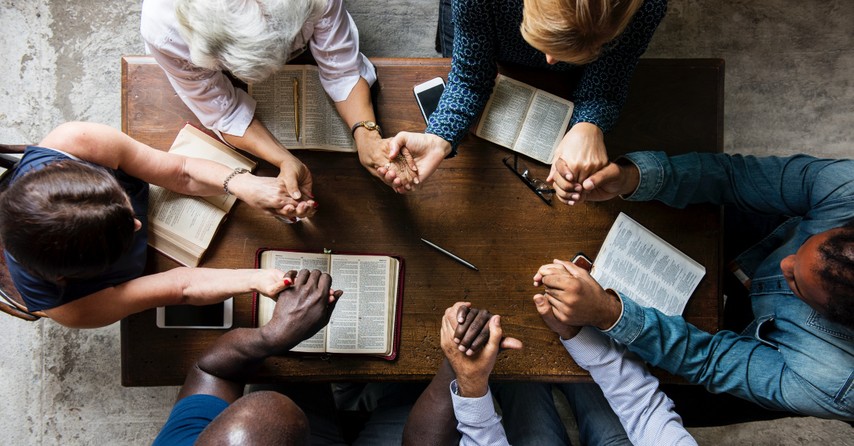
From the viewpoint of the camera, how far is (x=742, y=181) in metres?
1.93

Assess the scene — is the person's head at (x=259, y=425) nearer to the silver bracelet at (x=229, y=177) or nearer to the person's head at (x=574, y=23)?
the silver bracelet at (x=229, y=177)

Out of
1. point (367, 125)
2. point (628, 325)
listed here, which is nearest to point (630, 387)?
point (628, 325)

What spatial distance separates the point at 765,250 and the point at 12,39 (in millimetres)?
3796

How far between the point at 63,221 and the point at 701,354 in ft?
6.92

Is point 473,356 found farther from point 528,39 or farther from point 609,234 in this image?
point 528,39

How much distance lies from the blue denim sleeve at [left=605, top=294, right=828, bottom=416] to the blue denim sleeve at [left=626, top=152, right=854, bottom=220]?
17.1 inches

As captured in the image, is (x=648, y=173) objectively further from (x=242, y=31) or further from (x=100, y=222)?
(x=100, y=222)

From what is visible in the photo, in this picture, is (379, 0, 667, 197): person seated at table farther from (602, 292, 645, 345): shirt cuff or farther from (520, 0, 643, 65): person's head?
(602, 292, 645, 345): shirt cuff

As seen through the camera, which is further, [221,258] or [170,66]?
[221,258]

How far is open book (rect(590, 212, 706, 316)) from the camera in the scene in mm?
1995

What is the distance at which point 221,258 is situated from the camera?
197 centimetres

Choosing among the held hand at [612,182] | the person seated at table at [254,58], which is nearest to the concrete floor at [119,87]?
the person seated at table at [254,58]

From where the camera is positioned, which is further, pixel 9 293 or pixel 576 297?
pixel 9 293

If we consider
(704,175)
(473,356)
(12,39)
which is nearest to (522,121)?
(704,175)
